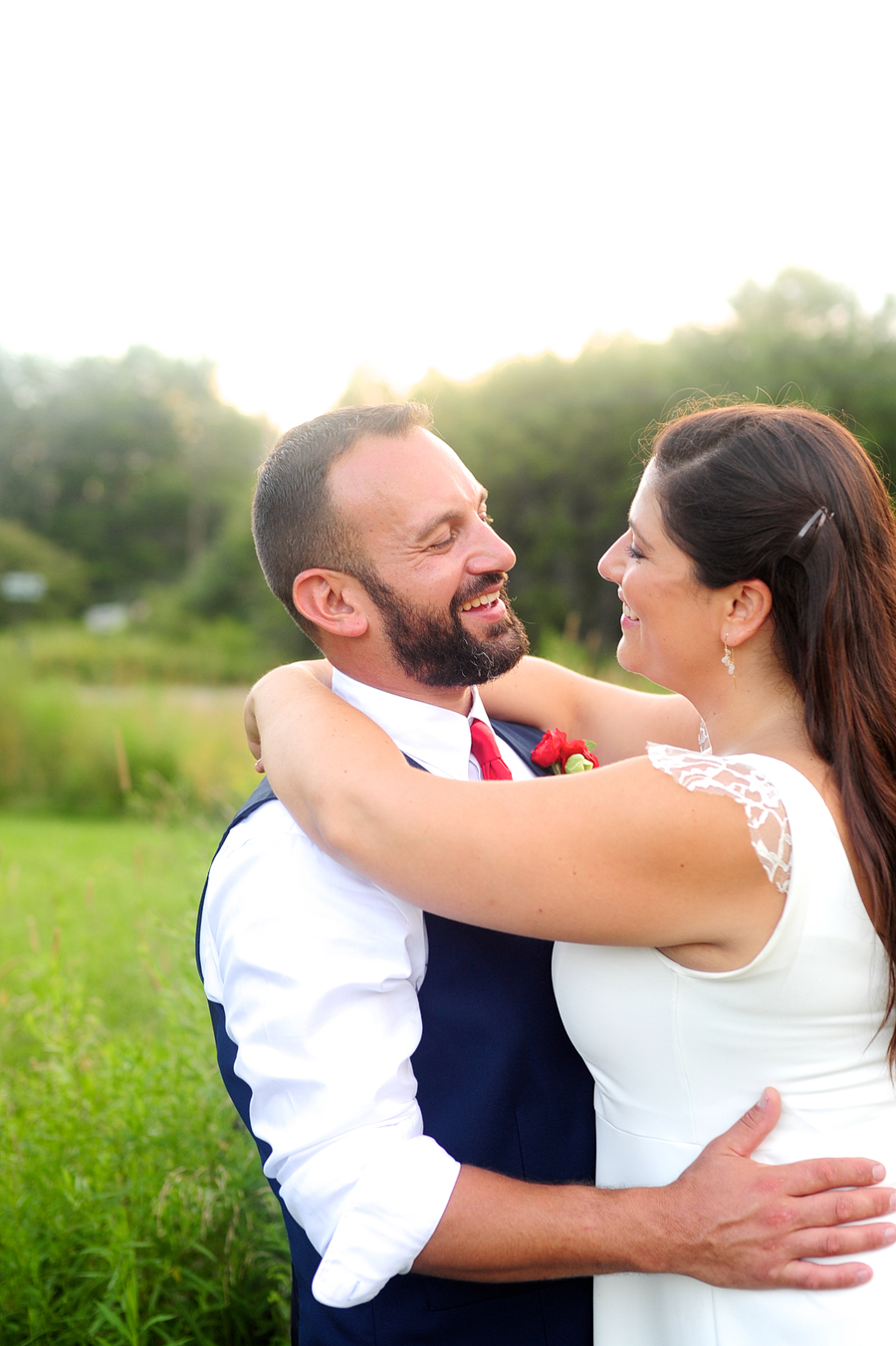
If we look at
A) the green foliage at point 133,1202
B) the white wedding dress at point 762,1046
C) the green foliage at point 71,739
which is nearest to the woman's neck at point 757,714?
the white wedding dress at point 762,1046

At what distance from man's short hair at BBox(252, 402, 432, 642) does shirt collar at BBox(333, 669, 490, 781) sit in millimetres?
239

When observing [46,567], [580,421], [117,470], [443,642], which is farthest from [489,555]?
[117,470]

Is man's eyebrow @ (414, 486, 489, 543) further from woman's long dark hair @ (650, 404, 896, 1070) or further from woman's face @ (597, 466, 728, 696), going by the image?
woman's long dark hair @ (650, 404, 896, 1070)

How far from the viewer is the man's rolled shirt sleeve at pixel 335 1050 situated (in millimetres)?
1545

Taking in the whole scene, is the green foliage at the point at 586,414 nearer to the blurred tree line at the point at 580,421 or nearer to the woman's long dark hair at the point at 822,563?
the blurred tree line at the point at 580,421

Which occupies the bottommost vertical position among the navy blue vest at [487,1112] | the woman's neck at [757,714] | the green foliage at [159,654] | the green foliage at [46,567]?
the green foliage at [46,567]

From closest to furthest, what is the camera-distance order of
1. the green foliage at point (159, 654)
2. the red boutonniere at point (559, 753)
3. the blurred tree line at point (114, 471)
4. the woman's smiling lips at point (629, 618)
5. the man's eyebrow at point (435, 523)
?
the woman's smiling lips at point (629, 618) < the man's eyebrow at point (435, 523) < the red boutonniere at point (559, 753) < the green foliage at point (159, 654) < the blurred tree line at point (114, 471)

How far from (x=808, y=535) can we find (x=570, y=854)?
2.21 ft

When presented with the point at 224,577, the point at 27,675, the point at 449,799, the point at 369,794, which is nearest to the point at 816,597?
the point at 449,799

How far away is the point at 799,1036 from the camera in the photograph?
161 cm

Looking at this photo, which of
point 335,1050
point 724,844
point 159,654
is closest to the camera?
point 724,844

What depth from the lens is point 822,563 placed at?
1.69 m

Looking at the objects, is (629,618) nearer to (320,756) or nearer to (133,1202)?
(320,756)

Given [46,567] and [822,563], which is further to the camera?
[46,567]
